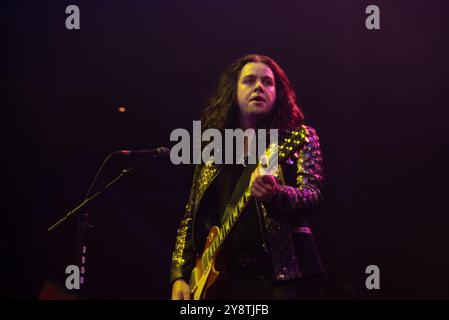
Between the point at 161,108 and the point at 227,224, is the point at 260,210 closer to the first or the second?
the point at 227,224

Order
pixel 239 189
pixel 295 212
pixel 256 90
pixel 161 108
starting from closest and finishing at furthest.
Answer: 1. pixel 295 212
2. pixel 239 189
3. pixel 256 90
4. pixel 161 108

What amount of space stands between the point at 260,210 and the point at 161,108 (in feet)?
6.13

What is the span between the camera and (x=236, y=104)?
2.55m

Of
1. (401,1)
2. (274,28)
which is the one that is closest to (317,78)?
(274,28)

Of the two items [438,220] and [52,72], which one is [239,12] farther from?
[438,220]

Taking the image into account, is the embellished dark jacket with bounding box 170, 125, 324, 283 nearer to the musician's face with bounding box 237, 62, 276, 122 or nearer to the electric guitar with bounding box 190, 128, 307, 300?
the electric guitar with bounding box 190, 128, 307, 300

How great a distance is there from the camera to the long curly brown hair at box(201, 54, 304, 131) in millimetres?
2361

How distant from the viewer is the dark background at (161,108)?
304 centimetres

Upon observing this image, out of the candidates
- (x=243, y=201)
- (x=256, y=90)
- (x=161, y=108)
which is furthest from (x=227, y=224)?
(x=161, y=108)

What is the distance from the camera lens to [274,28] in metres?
3.35

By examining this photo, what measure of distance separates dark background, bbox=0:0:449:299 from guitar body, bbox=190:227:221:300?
1129 mm

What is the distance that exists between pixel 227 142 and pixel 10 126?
1.98 metres

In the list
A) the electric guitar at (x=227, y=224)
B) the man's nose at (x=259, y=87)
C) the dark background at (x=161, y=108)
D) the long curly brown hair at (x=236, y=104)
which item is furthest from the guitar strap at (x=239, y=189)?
the dark background at (x=161, y=108)
